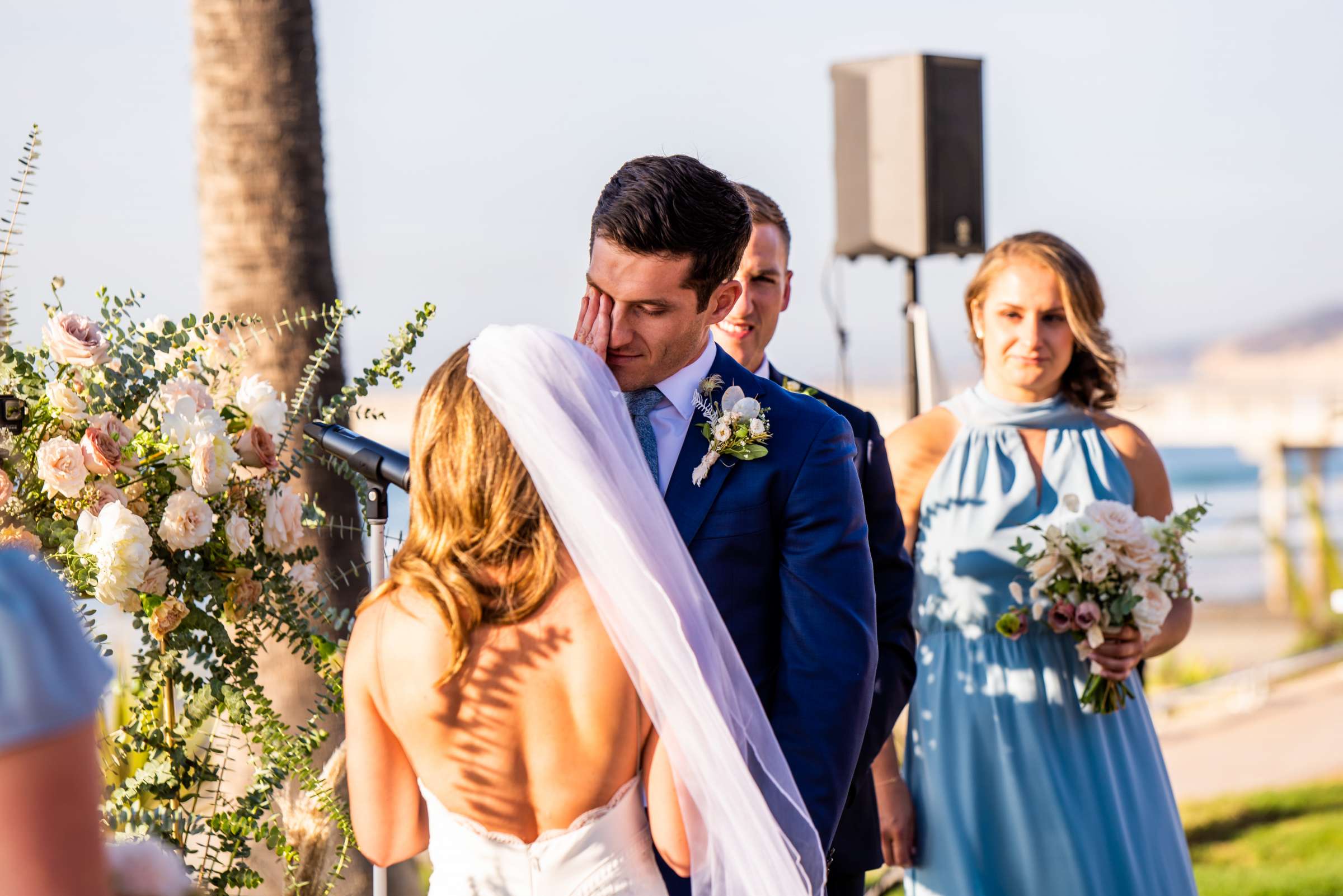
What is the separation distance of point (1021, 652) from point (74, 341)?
8.56ft

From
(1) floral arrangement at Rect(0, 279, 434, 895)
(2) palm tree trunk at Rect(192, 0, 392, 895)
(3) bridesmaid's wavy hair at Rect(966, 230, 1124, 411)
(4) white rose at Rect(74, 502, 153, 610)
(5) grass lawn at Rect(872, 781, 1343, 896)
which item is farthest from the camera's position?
(5) grass lawn at Rect(872, 781, 1343, 896)

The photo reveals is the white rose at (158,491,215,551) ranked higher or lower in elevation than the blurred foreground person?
lower

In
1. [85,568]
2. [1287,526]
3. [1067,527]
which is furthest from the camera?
[1287,526]

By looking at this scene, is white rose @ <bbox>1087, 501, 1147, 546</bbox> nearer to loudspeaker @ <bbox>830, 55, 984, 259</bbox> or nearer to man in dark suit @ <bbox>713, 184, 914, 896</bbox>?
man in dark suit @ <bbox>713, 184, 914, 896</bbox>

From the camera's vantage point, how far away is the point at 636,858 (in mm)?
2109

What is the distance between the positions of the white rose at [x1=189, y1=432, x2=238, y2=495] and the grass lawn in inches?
192

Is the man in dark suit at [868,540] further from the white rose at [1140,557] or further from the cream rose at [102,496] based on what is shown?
the cream rose at [102,496]

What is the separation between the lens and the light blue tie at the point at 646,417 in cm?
248

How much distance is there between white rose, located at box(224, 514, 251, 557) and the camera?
2438 mm

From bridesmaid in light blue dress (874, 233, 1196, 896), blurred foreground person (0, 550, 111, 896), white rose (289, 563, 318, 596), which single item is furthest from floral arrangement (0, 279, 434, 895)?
bridesmaid in light blue dress (874, 233, 1196, 896)

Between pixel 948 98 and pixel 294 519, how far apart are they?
4900mm

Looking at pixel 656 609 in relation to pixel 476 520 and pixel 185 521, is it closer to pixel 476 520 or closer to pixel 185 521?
pixel 476 520

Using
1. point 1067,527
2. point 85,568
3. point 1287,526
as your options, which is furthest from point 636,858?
point 1287,526

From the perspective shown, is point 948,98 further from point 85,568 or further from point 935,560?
point 85,568
